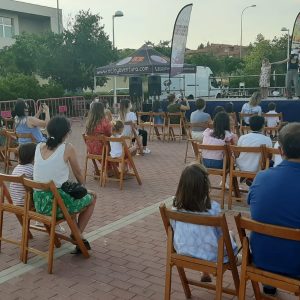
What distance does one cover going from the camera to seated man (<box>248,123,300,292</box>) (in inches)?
107

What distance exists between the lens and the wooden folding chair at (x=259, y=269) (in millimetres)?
2586

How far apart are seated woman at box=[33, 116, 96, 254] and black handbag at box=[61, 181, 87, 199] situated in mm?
35

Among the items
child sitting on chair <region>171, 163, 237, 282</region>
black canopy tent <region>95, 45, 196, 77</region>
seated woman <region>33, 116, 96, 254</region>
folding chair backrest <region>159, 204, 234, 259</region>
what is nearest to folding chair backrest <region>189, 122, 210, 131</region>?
seated woman <region>33, 116, 96, 254</region>

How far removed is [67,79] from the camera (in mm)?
24297

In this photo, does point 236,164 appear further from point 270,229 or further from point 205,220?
point 270,229

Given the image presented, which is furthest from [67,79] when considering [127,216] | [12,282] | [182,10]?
[12,282]

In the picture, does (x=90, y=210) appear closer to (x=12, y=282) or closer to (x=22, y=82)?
(x=12, y=282)

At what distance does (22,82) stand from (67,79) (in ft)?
18.3

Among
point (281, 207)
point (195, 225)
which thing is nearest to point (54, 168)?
point (195, 225)

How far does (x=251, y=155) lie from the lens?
5.63 meters

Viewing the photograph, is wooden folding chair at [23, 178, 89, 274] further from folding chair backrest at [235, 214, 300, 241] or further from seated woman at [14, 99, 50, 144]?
seated woman at [14, 99, 50, 144]

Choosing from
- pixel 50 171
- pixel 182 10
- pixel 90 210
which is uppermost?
pixel 182 10

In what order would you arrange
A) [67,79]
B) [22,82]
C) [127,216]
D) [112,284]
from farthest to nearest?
[67,79] < [22,82] < [127,216] < [112,284]

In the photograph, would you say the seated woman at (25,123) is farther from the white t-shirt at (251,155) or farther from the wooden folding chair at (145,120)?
the wooden folding chair at (145,120)
